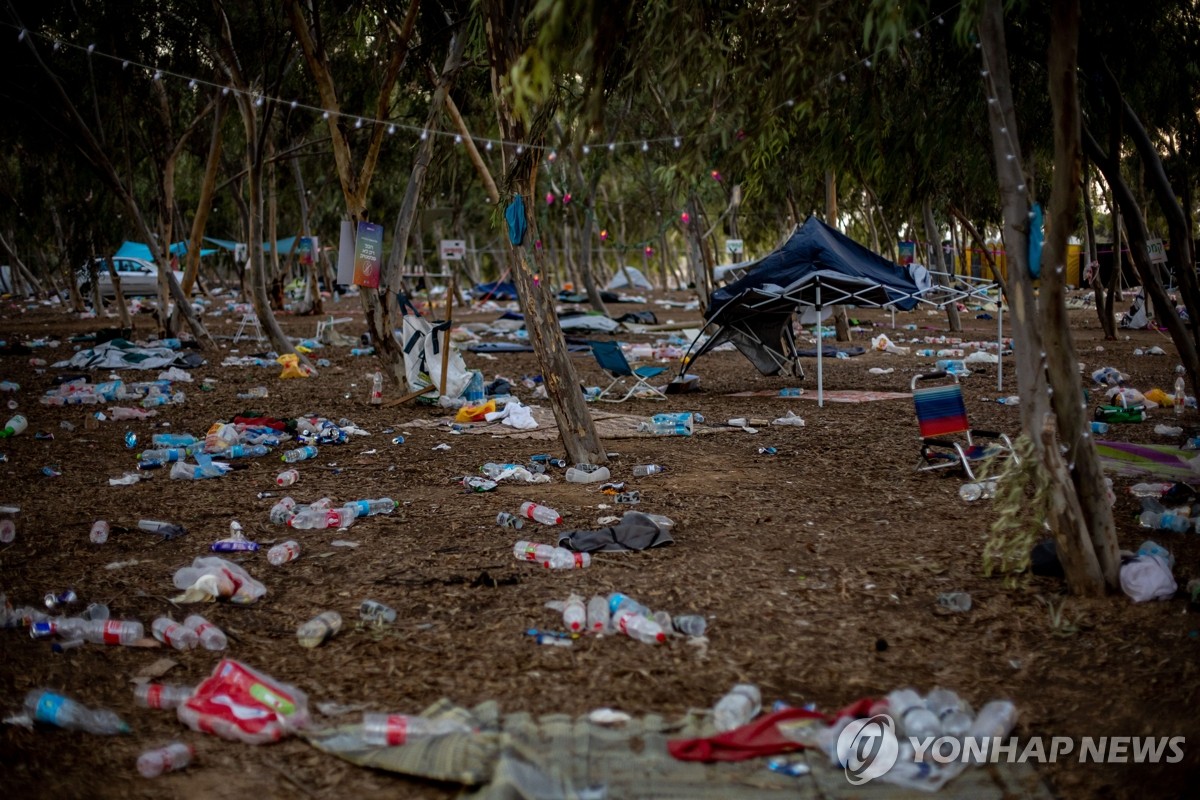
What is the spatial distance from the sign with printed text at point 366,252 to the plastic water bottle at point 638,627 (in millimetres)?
7011

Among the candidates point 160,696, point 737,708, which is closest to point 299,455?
point 160,696

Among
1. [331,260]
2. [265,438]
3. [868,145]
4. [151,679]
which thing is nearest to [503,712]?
[151,679]

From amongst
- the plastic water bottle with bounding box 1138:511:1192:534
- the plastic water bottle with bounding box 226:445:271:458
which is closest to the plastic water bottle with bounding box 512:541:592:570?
the plastic water bottle with bounding box 1138:511:1192:534

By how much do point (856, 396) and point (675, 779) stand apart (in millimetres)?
8645

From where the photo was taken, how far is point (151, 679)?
3.88 m

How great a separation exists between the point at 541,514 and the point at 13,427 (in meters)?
5.97

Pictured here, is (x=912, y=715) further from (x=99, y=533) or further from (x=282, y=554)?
(x=99, y=533)

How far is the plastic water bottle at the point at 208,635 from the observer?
4.20m

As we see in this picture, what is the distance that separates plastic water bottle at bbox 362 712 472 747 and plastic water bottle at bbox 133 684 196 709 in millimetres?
725

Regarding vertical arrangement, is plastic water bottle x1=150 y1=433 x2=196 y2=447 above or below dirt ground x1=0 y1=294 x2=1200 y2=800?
above

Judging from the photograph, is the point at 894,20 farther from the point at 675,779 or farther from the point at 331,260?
the point at 331,260

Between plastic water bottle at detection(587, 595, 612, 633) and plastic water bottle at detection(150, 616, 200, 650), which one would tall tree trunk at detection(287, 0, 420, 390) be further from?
plastic water bottle at detection(587, 595, 612, 633)

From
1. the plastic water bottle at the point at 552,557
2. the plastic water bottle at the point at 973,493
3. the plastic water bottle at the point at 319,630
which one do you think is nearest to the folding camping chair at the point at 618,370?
the plastic water bottle at the point at 973,493

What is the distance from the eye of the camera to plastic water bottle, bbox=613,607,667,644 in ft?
13.8
